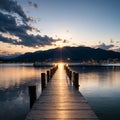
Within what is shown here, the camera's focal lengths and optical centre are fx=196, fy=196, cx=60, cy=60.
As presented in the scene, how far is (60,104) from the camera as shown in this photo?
10.4m

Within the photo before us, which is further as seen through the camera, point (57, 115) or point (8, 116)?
point (8, 116)

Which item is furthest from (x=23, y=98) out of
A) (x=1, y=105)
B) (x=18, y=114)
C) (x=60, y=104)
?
(x=60, y=104)

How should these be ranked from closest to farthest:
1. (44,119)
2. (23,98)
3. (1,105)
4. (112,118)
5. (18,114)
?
(44,119) → (112,118) → (18,114) → (1,105) → (23,98)

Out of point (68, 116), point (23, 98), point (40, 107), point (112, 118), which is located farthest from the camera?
point (23, 98)

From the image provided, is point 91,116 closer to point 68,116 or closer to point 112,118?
point 68,116

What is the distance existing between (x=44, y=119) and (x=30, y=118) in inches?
21.5

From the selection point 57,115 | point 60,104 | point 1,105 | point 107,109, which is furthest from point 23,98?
point 57,115

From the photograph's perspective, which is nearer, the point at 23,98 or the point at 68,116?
the point at 68,116

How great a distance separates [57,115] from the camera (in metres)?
8.33

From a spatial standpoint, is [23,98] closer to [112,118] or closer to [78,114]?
[112,118]

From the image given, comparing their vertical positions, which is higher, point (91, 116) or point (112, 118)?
point (91, 116)

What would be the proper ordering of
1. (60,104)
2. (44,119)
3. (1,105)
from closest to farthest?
(44,119) → (60,104) → (1,105)

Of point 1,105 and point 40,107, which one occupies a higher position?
point 40,107

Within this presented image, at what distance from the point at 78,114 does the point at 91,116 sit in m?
0.63
